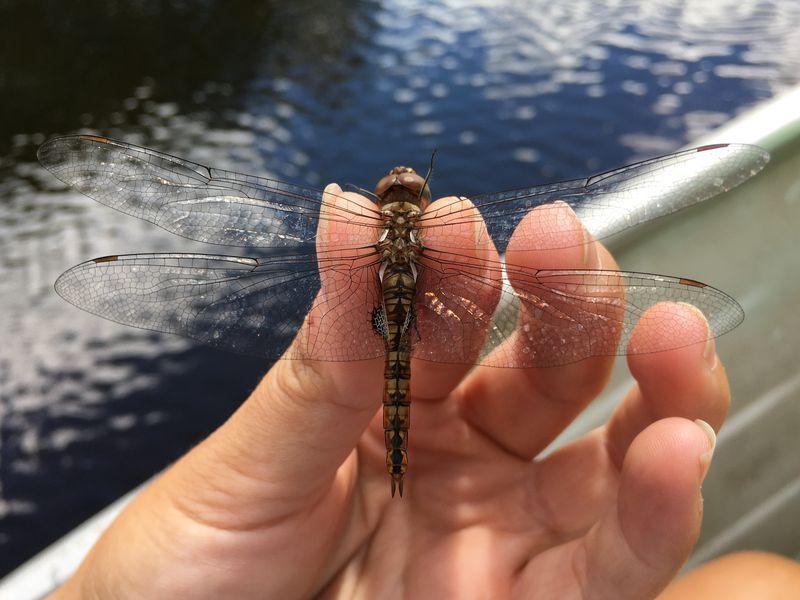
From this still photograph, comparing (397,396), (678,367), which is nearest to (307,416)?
(397,396)

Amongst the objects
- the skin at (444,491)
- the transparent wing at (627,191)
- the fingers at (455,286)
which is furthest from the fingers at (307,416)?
the transparent wing at (627,191)

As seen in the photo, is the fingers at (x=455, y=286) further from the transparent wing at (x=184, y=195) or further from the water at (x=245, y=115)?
the water at (x=245, y=115)

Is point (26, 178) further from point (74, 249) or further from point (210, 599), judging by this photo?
point (210, 599)

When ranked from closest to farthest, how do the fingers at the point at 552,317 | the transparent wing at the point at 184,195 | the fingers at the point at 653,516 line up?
the fingers at the point at 653,516
the fingers at the point at 552,317
the transparent wing at the point at 184,195

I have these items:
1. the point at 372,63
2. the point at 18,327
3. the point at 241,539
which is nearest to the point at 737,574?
the point at 241,539

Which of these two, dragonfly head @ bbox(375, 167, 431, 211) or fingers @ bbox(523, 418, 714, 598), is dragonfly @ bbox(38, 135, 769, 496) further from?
fingers @ bbox(523, 418, 714, 598)

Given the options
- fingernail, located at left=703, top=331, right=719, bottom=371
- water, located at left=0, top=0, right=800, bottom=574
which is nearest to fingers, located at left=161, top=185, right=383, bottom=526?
fingernail, located at left=703, top=331, right=719, bottom=371
